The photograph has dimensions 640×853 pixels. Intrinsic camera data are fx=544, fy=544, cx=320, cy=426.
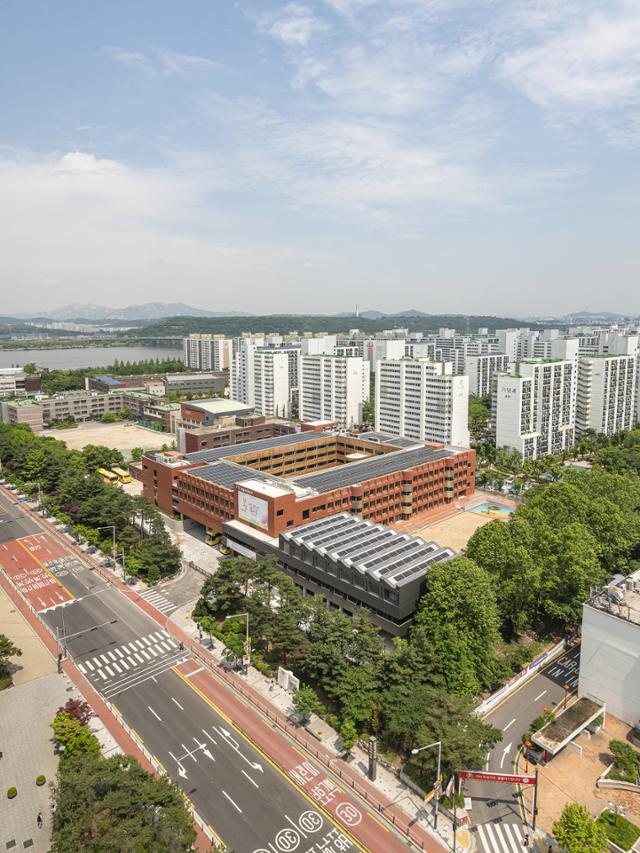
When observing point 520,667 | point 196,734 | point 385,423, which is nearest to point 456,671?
point 520,667

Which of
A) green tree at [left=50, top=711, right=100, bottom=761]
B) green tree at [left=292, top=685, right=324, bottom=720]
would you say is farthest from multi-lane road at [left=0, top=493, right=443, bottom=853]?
green tree at [left=50, top=711, right=100, bottom=761]

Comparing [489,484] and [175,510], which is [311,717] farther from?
[489,484]

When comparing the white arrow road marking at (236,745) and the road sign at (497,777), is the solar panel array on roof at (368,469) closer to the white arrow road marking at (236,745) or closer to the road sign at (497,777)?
the white arrow road marking at (236,745)

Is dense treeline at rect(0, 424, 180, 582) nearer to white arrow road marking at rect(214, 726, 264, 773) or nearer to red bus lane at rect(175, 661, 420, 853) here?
red bus lane at rect(175, 661, 420, 853)

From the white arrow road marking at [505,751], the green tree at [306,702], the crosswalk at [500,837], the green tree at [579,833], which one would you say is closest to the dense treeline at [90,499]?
the green tree at [306,702]

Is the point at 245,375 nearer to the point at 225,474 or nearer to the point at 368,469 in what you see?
the point at 225,474

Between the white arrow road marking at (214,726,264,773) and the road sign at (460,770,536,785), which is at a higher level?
the road sign at (460,770,536,785)
